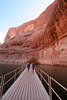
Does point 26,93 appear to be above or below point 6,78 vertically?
above

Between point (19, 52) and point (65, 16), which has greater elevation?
point (65, 16)

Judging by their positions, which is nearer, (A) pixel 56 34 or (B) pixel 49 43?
(A) pixel 56 34

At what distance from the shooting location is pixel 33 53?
30438mm

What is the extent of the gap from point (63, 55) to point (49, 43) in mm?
7828

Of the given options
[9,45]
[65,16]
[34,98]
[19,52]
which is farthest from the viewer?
Result: [9,45]

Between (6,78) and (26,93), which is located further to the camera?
(6,78)

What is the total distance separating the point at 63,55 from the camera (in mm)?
16156

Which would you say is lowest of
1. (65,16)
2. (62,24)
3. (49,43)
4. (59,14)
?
(49,43)

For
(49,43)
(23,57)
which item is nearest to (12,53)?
(23,57)

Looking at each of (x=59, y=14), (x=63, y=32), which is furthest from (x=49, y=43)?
(x=59, y=14)

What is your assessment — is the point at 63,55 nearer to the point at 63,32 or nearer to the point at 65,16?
the point at 63,32

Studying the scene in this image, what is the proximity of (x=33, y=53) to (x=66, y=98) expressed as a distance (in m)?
27.1

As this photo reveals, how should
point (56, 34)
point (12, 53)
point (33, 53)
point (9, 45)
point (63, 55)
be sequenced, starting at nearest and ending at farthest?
point (63, 55)
point (56, 34)
point (33, 53)
point (12, 53)
point (9, 45)

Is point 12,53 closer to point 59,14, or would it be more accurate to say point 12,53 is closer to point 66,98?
point 59,14
